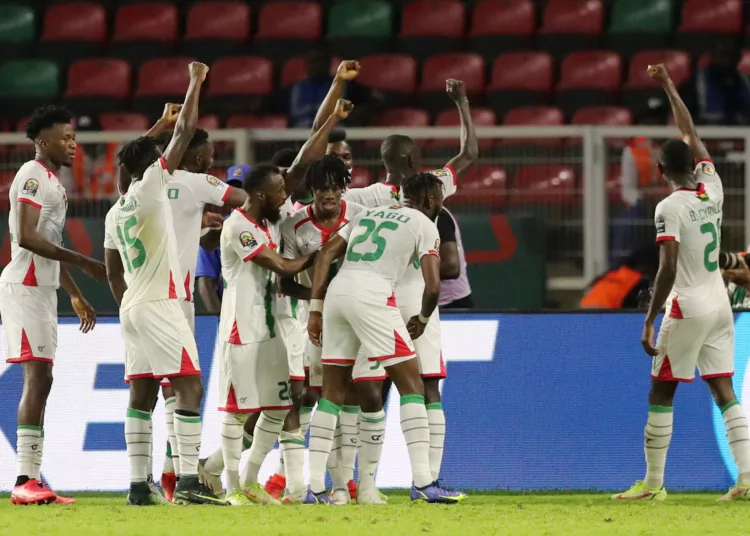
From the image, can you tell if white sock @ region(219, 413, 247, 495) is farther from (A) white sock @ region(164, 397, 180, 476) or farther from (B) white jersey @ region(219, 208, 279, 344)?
(B) white jersey @ region(219, 208, 279, 344)

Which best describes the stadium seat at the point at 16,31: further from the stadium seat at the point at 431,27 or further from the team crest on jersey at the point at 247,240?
the team crest on jersey at the point at 247,240

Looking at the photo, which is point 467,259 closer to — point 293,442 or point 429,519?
point 293,442

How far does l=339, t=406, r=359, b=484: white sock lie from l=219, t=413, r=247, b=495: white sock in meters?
0.54

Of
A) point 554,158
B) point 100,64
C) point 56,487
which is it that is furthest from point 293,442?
point 100,64

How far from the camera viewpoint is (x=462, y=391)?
8.73 meters

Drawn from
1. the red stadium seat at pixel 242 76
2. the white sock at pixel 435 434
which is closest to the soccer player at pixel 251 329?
the white sock at pixel 435 434

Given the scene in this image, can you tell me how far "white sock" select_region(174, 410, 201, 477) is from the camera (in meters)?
7.23

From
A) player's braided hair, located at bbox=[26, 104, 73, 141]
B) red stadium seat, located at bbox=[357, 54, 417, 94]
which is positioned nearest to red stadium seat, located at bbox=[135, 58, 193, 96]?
red stadium seat, located at bbox=[357, 54, 417, 94]

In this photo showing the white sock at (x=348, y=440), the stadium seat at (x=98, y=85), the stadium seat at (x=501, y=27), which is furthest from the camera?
the stadium seat at (x=501, y=27)

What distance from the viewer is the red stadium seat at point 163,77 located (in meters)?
14.4

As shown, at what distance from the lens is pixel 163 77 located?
1453cm

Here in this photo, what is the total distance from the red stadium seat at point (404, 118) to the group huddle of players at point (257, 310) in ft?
18.1

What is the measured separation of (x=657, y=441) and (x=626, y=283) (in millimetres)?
2788

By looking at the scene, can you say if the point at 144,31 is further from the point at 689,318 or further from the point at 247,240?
the point at 689,318
